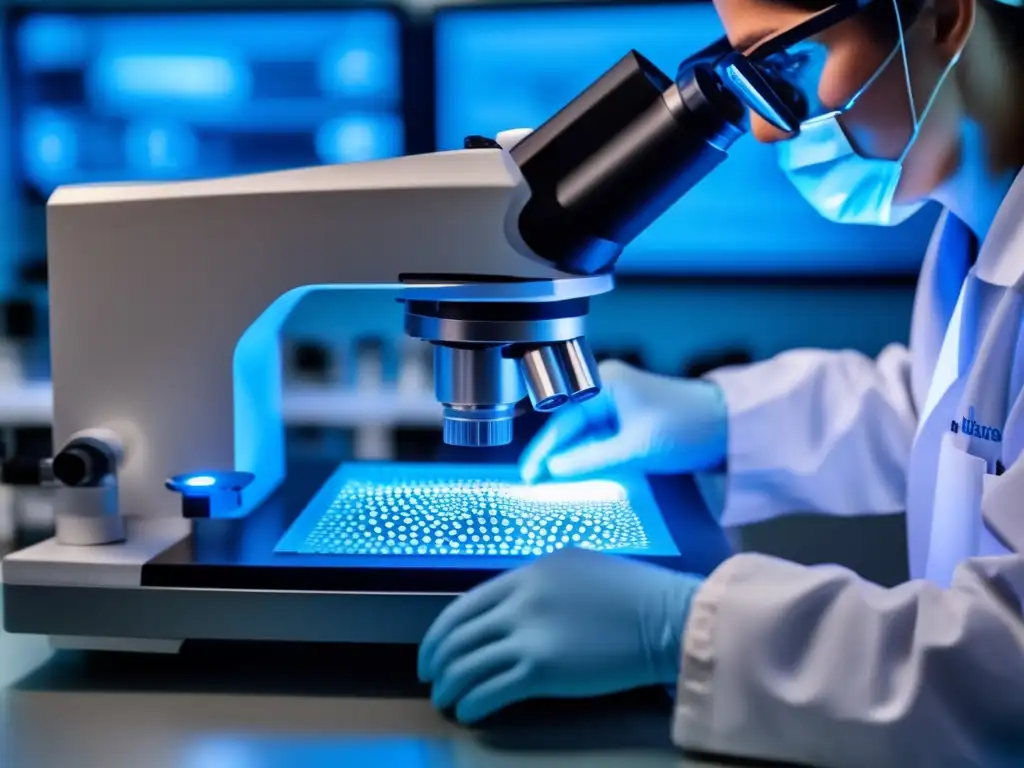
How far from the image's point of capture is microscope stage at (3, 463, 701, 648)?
83cm

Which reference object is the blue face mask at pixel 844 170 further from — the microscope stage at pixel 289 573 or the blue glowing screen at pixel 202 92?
the blue glowing screen at pixel 202 92

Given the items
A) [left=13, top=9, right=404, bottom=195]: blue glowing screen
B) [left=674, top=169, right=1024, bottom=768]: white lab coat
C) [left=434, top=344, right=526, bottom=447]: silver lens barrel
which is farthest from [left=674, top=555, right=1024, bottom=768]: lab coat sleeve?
[left=13, top=9, right=404, bottom=195]: blue glowing screen

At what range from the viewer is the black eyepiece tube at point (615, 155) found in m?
0.86

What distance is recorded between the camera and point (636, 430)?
1.37m

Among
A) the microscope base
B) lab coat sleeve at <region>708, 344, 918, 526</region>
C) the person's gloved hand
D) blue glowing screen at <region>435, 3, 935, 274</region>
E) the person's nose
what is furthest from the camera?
blue glowing screen at <region>435, 3, 935, 274</region>

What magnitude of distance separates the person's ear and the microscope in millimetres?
244

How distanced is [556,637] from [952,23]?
67cm

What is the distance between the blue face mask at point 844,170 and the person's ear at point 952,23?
1 cm

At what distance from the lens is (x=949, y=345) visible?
47.3 inches

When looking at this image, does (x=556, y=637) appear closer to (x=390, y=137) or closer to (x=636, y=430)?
(x=636, y=430)

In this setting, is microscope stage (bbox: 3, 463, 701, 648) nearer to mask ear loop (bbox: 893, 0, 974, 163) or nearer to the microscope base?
the microscope base

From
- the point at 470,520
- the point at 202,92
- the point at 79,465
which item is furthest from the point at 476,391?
the point at 202,92

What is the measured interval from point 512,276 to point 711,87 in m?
0.22

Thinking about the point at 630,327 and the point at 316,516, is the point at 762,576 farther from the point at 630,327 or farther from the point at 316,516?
the point at 630,327
